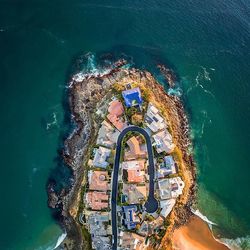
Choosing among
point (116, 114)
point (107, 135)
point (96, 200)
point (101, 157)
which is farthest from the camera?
point (116, 114)

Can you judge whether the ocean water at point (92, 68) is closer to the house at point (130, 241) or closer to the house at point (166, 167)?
the house at point (166, 167)

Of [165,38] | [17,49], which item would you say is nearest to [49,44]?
[17,49]

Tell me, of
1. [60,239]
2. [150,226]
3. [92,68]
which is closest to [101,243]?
[60,239]

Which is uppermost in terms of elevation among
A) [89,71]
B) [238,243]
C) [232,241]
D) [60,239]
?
[89,71]

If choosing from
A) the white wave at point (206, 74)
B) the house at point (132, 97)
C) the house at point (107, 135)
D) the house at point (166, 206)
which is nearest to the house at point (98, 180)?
the house at point (107, 135)

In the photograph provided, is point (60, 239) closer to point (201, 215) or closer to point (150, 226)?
point (150, 226)

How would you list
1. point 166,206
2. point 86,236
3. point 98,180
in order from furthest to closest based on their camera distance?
point 166,206 → point 98,180 → point 86,236

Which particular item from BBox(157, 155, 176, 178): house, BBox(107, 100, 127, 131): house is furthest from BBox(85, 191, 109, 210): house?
BBox(107, 100, 127, 131): house

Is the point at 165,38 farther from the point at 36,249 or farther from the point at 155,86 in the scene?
the point at 36,249
